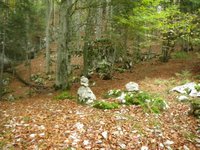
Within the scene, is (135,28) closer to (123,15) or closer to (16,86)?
(123,15)

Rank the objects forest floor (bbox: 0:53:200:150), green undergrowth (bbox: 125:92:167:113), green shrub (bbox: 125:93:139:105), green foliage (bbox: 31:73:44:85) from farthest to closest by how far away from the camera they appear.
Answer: green foliage (bbox: 31:73:44:85) < green shrub (bbox: 125:93:139:105) < green undergrowth (bbox: 125:92:167:113) < forest floor (bbox: 0:53:200:150)

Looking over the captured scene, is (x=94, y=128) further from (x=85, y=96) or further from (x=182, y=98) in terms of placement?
(x=182, y=98)

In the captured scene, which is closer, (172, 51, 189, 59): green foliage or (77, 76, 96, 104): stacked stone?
(77, 76, 96, 104): stacked stone

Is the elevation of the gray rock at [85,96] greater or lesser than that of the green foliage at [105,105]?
greater

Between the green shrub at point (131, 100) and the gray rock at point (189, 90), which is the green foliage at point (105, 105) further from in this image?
the gray rock at point (189, 90)

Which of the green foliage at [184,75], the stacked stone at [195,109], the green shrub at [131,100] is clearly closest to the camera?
the stacked stone at [195,109]

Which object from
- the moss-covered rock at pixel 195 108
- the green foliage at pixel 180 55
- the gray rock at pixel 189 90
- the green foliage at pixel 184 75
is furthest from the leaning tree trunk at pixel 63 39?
the green foliage at pixel 180 55

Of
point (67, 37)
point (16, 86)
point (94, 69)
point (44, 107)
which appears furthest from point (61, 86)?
point (16, 86)

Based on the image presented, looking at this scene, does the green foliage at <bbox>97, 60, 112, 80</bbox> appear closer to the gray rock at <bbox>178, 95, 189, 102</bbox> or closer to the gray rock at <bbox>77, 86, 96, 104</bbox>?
the gray rock at <bbox>178, 95, 189, 102</bbox>

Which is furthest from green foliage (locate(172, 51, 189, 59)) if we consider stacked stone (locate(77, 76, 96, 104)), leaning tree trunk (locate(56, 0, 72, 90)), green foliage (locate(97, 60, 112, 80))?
stacked stone (locate(77, 76, 96, 104))

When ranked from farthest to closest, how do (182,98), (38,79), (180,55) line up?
(180,55), (38,79), (182,98)

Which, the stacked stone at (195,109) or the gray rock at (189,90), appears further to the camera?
the gray rock at (189,90)

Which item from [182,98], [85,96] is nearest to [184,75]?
[182,98]

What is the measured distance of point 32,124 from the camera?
24.4ft
